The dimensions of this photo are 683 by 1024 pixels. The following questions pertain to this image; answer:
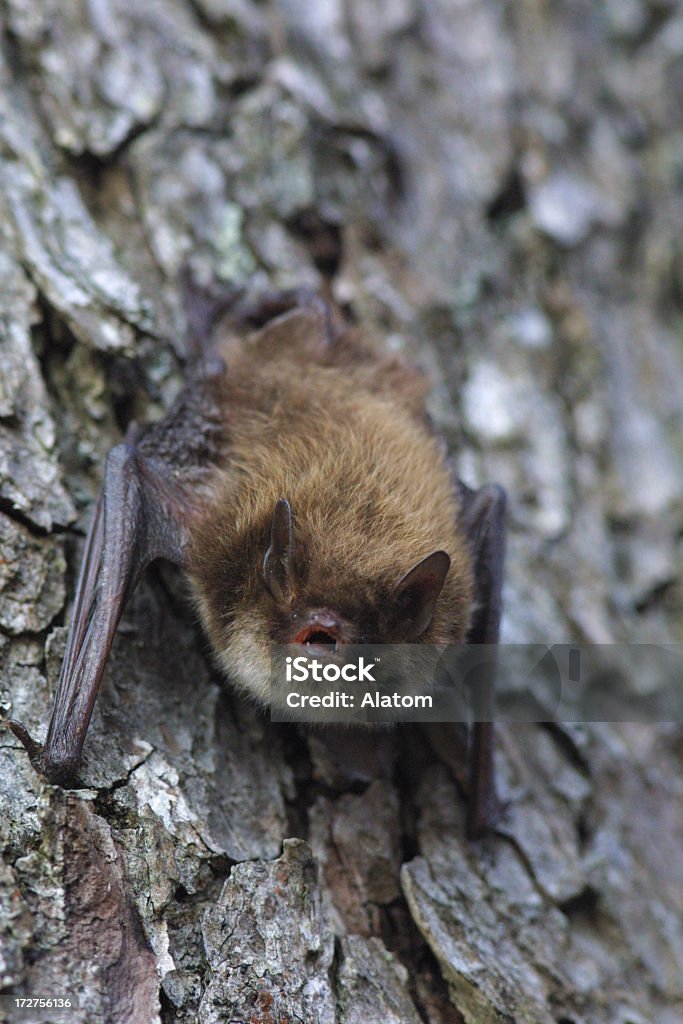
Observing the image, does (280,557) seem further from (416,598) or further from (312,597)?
A: (416,598)

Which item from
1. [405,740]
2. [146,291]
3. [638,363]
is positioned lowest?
[405,740]

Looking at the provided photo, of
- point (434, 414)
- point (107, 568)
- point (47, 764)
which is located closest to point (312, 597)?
point (107, 568)

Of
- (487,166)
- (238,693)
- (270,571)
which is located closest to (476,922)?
(238,693)

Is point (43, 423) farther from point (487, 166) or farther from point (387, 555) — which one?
point (487, 166)

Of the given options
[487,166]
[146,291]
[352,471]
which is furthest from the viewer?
[487,166]

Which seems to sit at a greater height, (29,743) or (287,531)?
(287,531)

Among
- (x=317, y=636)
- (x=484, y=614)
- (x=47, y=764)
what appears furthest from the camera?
(x=484, y=614)
